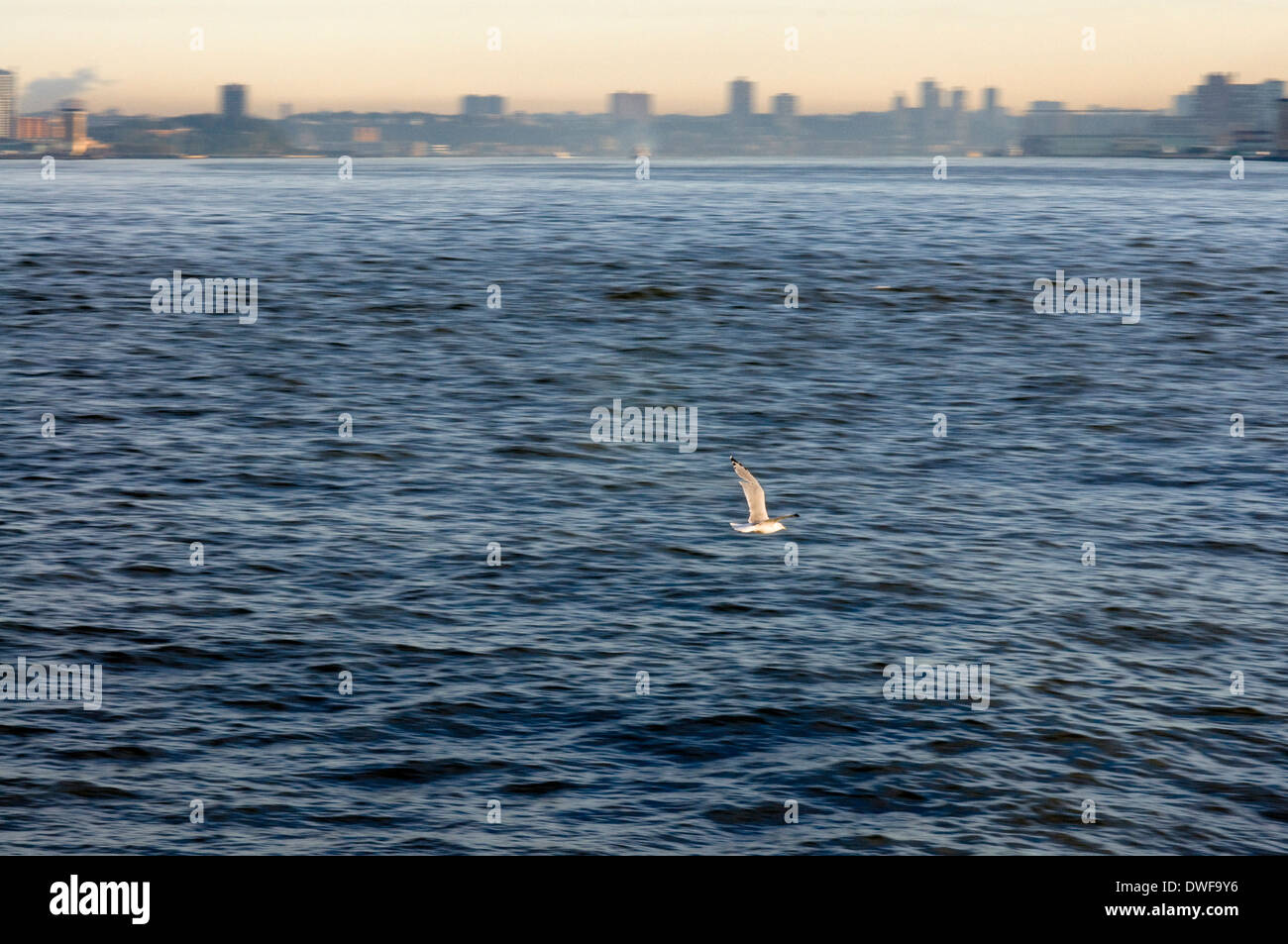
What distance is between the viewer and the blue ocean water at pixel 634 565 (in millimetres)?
24391

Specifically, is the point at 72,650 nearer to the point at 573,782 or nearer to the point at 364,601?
the point at 364,601

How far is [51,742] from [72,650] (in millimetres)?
4770

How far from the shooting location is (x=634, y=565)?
1460 inches

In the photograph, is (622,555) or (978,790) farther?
(622,555)

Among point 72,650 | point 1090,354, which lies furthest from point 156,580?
point 1090,354

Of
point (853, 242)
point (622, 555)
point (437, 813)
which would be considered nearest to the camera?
point (437, 813)

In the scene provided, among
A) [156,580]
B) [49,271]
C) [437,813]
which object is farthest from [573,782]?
[49,271]

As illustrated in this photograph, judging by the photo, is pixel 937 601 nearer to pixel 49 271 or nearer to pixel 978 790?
pixel 978 790

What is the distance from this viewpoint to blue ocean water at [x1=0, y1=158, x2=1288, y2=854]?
24.4m

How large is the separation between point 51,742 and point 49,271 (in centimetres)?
6432

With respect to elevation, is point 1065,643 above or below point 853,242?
below

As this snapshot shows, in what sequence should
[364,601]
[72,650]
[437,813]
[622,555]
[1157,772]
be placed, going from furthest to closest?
1. [622,555]
2. [364,601]
3. [72,650]
4. [1157,772]
5. [437,813]
